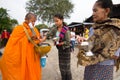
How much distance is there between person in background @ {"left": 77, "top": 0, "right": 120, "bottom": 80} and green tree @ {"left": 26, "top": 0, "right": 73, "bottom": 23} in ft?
163

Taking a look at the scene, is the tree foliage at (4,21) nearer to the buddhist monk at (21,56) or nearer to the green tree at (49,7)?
the green tree at (49,7)

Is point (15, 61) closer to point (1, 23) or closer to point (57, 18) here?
point (57, 18)

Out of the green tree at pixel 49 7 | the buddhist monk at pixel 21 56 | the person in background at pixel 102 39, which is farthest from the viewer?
the green tree at pixel 49 7

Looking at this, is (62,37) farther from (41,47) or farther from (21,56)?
(21,56)

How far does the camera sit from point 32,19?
6.43 metres

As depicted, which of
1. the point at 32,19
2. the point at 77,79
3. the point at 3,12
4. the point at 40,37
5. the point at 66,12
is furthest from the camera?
the point at 66,12

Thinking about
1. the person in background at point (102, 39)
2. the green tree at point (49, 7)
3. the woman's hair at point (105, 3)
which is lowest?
the green tree at point (49, 7)

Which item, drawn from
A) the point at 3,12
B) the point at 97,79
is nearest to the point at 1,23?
the point at 3,12

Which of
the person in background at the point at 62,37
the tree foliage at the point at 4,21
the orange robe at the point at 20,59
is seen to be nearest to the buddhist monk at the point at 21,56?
the orange robe at the point at 20,59

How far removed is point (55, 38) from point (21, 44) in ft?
2.37

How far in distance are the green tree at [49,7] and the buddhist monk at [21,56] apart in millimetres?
46526

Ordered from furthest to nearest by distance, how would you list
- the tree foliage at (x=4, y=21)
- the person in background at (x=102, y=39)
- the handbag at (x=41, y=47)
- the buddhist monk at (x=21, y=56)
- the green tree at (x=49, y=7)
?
the green tree at (x=49, y=7) → the tree foliage at (x=4, y=21) → the buddhist monk at (x=21, y=56) → the handbag at (x=41, y=47) → the person in background at (x=102, y=39)

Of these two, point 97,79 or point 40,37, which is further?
point 40,37

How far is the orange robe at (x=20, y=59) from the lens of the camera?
255 inches
